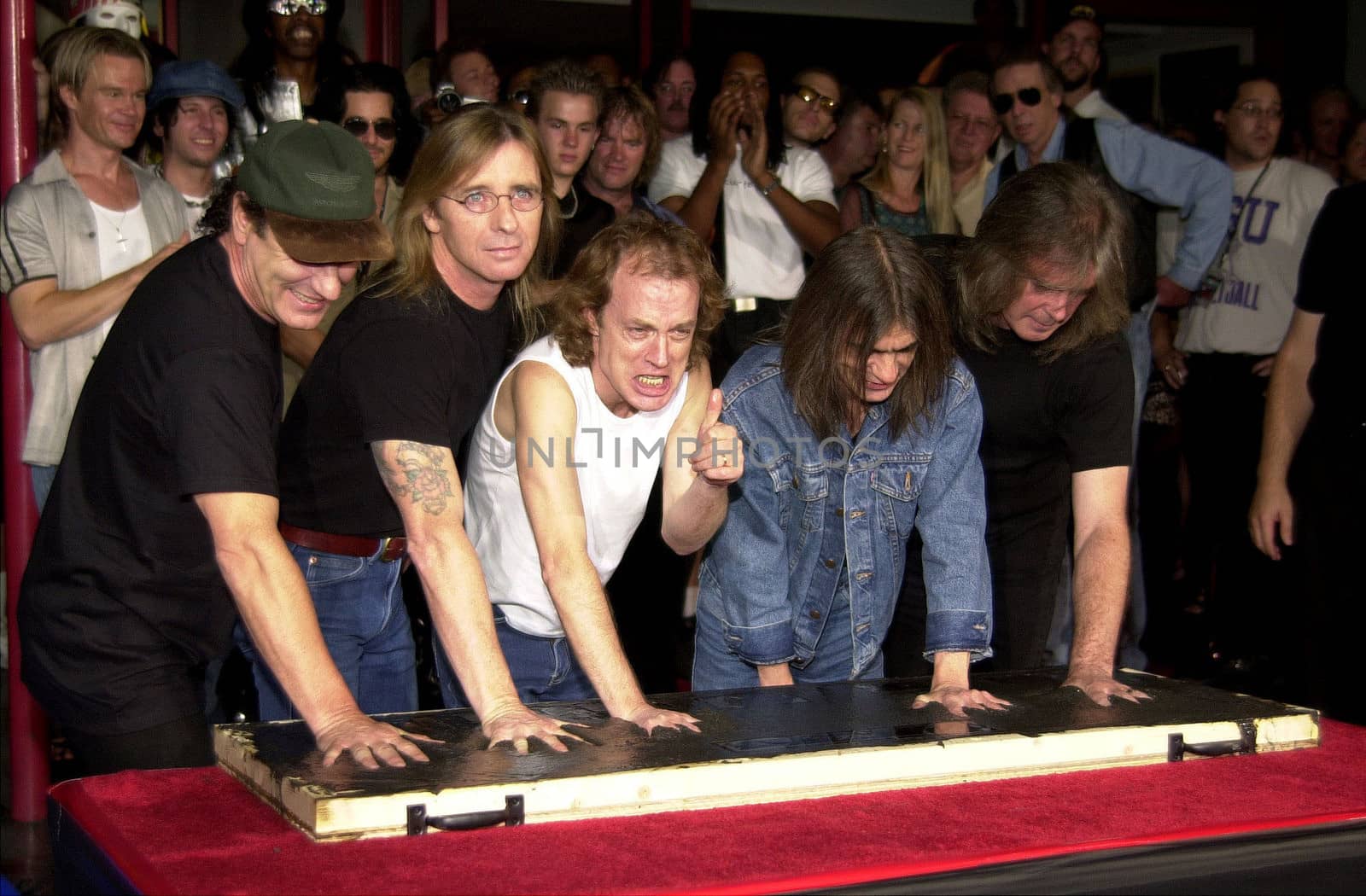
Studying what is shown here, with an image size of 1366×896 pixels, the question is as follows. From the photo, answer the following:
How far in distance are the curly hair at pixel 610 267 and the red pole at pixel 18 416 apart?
186 centimetres

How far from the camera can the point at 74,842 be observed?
169 cm

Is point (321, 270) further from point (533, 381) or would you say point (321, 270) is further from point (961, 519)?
point (961, 519)

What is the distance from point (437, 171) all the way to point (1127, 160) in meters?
2.38

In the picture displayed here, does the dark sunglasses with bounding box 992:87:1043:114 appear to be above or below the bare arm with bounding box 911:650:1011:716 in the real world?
above

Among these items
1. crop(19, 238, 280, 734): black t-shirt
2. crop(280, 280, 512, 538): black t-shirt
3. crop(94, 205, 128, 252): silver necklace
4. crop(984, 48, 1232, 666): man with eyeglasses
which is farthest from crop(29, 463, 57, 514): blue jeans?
crop(984, 48, 1232, 666): man with eyeglasses

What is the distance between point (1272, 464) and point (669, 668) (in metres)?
1.55

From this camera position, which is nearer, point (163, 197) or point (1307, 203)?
point (163, 197)

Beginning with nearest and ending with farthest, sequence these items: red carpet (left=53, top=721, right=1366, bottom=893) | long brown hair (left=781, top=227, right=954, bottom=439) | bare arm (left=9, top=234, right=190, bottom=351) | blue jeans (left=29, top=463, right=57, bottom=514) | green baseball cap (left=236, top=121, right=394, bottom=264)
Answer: red carpet (left=53, top=721, right=1366, bottom=893) → green baseball cap (left=236, top=121, right=394, bottom=264) → long brown hair (left=781, top=227, right=954, bottom=439) → bare arm (left=9, top=234, right=190, bottom=351) → blue jeans (left=29, top=463, right=57, bottom=514)

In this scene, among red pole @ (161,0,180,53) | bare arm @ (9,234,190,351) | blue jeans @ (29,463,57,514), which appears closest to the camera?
bare arm @ (9,234,190,351)

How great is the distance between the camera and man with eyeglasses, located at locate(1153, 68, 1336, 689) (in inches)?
178

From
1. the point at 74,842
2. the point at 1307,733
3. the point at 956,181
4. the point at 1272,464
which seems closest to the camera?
the point at 74,842

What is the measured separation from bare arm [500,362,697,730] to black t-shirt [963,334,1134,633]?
2.79 ft

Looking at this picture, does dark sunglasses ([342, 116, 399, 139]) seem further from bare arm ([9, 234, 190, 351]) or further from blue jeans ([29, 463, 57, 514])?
blue jeans ([29, 463, 57, 514])

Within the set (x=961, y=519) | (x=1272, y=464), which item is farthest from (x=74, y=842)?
(x=1272, y=464)
